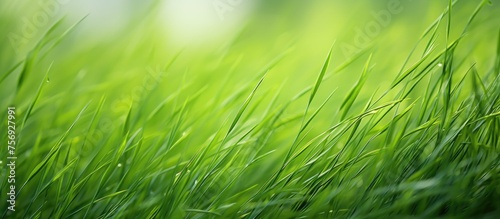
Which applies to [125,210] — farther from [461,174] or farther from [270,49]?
[270,49]

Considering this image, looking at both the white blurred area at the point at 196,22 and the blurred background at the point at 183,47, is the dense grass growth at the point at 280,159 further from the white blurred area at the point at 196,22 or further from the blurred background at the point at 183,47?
the white blurred area at the point at 196,22

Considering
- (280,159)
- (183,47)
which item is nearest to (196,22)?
(183,47)

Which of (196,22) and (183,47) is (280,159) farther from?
(196,22)

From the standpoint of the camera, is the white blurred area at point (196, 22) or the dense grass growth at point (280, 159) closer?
the dense grass growth at point (280, 159)

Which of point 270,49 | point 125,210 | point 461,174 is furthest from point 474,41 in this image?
point 125,210

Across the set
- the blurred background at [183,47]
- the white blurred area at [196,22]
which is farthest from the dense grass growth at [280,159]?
the white blurred area at [196,22]

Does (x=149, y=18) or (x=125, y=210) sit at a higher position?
(x=149, y=18)

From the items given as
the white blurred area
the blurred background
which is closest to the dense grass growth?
the blurred background

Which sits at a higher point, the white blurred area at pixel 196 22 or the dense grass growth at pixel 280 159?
the white blurred area at pixel 196 22
